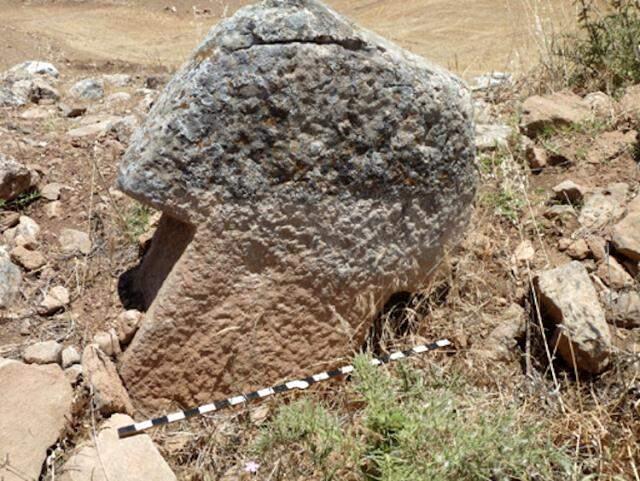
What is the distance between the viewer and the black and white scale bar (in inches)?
92.8

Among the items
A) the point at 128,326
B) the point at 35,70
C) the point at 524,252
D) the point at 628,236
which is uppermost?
the point at 35,70

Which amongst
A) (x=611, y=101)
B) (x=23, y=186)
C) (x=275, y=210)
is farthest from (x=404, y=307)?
(x=611, y=101)

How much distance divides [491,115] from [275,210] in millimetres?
2064

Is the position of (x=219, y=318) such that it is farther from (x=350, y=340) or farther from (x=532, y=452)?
(x=532, y=452)

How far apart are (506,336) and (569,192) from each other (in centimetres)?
86

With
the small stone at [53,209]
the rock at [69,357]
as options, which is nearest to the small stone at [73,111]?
the small stone at [53,209]

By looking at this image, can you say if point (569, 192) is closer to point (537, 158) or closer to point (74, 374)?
point (537, 158)

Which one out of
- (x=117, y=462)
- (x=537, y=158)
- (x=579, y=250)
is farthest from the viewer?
(x=537, y=158)

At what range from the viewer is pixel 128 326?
2539 millimetres

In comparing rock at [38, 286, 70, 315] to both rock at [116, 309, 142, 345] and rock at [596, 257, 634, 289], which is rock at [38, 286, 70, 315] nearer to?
rock at [116, 309, 142, 345]

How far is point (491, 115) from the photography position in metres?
4.10

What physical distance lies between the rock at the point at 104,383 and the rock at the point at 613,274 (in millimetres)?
1730

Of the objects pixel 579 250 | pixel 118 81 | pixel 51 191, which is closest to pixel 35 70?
pixel 118 81

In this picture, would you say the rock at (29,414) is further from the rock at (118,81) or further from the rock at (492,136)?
the rock at (118,81)
